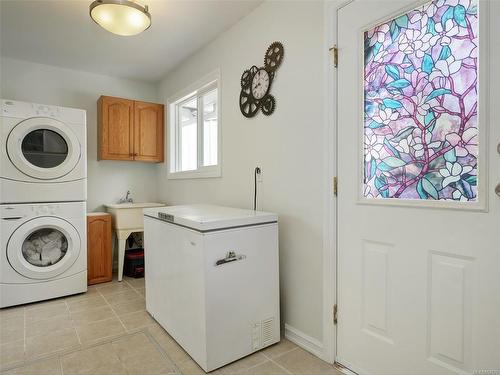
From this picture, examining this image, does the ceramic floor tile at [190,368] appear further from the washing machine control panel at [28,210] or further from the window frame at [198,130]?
the washing machine control panel at [28,210]

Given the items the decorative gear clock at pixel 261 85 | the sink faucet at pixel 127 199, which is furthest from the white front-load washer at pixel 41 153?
the decorative gear clock at pixel 261 85

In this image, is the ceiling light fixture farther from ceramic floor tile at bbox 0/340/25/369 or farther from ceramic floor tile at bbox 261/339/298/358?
ceramic floor tile at bbox 261/339/298/358

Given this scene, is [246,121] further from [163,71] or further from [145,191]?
[145,191]

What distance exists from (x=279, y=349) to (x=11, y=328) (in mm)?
2060

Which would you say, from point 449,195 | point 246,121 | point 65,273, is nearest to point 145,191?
point 65,273

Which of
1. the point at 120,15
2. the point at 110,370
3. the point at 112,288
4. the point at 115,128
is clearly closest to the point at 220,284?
the point at 110,370

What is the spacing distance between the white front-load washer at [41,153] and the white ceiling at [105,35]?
2.26 feet

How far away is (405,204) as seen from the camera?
1423 mm

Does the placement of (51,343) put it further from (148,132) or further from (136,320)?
(148,132)

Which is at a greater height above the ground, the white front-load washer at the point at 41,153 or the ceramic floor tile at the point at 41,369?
the white front-load washer at the point at 41,153

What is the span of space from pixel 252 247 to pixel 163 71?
286cm

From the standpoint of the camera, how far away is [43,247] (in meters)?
2.85

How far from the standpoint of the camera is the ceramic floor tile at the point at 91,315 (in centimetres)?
236

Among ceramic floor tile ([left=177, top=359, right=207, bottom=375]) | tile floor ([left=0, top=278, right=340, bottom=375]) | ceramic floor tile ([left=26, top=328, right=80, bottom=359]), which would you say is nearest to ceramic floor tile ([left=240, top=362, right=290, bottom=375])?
tile floor ([left=0, top=278, right=340, bottom=375])
